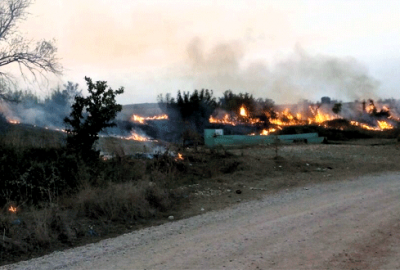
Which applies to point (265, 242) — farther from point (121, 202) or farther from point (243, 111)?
point (243, 111)

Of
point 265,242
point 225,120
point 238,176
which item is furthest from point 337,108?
point 265,242

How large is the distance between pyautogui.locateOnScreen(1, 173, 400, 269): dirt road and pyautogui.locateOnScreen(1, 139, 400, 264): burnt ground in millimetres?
906

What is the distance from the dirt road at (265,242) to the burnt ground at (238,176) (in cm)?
91

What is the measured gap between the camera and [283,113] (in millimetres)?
61875

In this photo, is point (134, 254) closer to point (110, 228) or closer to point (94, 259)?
point (94, 259)

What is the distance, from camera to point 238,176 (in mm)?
17328

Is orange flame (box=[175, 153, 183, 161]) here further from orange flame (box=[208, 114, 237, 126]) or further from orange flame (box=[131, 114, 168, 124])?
orange flame (box=[208, 114, 237, 126])

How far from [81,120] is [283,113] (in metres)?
48.1

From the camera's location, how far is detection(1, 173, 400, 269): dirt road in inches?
250

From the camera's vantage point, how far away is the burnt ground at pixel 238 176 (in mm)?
11211

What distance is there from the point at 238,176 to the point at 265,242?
32.7 ft

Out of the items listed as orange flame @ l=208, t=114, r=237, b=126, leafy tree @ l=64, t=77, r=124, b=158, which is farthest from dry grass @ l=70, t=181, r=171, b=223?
orange flame @ l=208, t=114, r=237, b=126

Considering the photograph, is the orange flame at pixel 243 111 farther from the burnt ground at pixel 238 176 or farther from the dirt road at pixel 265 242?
the dirt road at pixel 265 242

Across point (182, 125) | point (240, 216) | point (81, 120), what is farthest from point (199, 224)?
point (182, 125)
